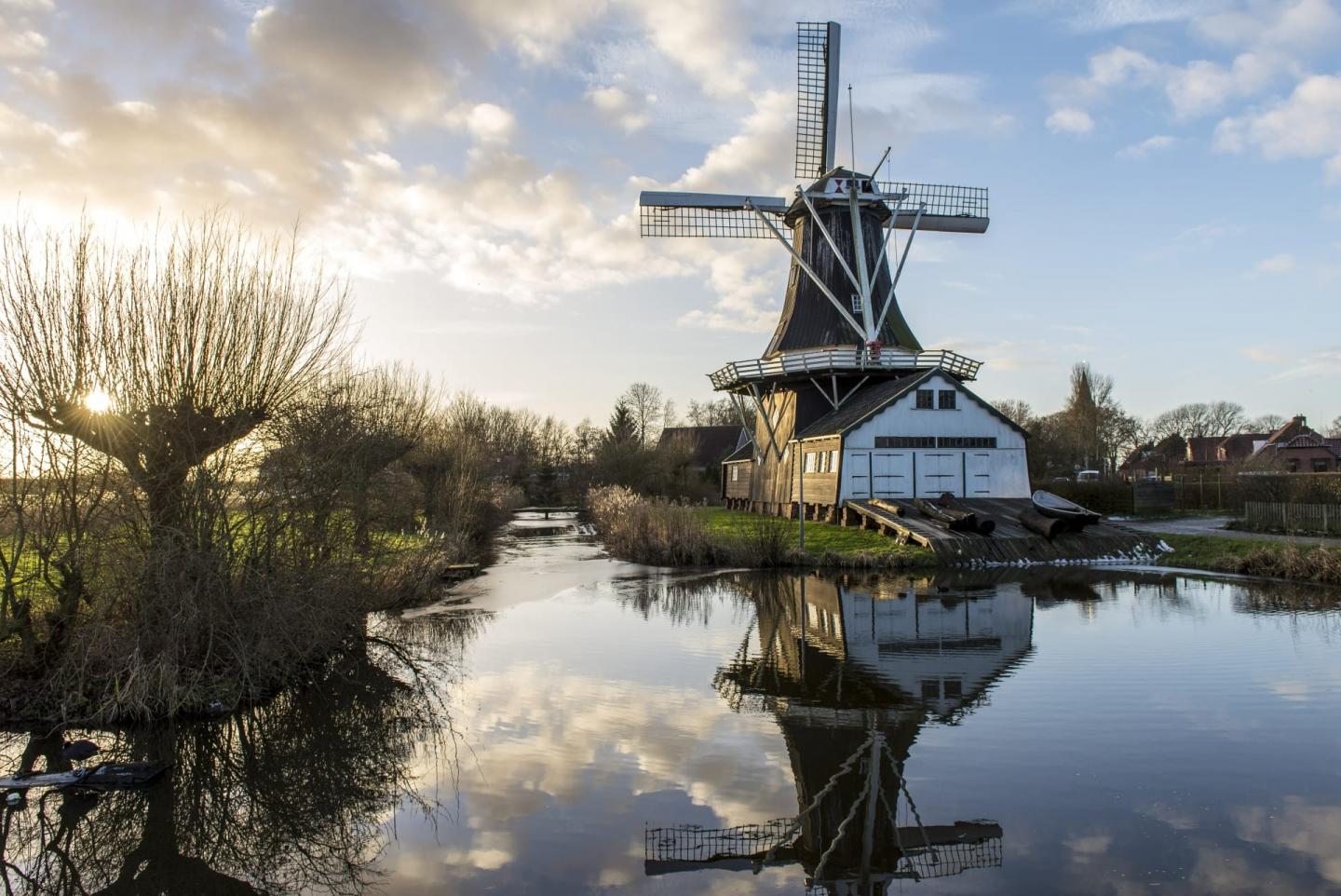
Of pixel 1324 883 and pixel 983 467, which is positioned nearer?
pixel 1324 883

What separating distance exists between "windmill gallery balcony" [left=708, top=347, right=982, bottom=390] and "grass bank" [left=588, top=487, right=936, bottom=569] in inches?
220

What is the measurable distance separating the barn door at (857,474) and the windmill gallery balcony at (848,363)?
3.92 m

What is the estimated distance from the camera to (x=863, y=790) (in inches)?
255

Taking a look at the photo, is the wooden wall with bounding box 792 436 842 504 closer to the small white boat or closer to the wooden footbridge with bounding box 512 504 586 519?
the small white boat

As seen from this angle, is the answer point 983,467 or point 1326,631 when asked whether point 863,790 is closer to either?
point 1326,631

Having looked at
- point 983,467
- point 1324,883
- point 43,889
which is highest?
point 983,467

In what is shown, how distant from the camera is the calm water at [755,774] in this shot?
5465 mm

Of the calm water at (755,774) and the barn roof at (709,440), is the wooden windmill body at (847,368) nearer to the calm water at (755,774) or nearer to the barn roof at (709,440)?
the calm water at (755,774)

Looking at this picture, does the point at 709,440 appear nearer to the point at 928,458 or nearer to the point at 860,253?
the point at 860,253

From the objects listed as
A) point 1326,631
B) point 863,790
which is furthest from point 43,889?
point 1326,631

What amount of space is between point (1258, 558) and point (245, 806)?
65.0 ft

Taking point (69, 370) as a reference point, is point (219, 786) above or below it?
below

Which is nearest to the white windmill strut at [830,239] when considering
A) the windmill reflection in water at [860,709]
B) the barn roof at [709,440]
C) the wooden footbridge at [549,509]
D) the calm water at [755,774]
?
the windmill reflection in water at [860,709]

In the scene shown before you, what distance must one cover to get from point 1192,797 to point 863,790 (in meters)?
2.32
